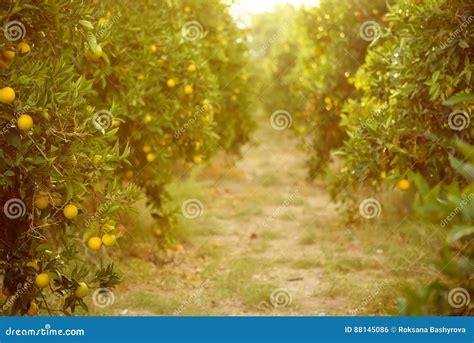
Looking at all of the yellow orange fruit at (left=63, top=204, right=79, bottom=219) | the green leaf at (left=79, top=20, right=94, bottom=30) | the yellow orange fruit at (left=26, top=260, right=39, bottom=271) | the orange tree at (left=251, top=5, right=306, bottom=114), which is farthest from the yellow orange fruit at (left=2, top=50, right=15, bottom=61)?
the orange tree at (left=251, top=5, right=306, bottom=114)

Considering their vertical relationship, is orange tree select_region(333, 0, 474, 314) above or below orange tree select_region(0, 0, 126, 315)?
above

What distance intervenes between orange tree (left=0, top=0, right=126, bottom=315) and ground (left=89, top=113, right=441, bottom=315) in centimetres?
195

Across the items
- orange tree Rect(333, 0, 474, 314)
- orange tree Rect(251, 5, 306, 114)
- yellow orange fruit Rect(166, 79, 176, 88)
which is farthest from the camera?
orange tree Rect(251, 5, 306, 114)

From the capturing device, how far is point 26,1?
358 centimetres

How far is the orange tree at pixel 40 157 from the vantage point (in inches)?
134

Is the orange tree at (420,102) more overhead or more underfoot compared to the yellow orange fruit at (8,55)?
more overhead

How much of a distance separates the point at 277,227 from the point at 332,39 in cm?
310

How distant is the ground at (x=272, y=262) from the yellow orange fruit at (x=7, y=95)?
2.75 meters

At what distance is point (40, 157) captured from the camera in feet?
11.2

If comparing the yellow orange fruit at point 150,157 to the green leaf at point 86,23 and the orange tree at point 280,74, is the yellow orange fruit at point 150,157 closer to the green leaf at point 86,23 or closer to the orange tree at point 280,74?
the green leaf at point 86,23

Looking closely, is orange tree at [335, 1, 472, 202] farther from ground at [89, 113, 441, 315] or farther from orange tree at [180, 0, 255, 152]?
orange tree at [180, 0, 255, 152]

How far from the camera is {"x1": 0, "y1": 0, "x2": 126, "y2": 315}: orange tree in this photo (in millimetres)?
3408

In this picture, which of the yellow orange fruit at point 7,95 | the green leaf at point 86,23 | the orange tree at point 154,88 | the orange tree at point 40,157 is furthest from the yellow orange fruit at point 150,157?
the yellow orange fruit at point 7,95

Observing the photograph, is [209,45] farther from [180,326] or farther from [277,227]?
[180,326]
